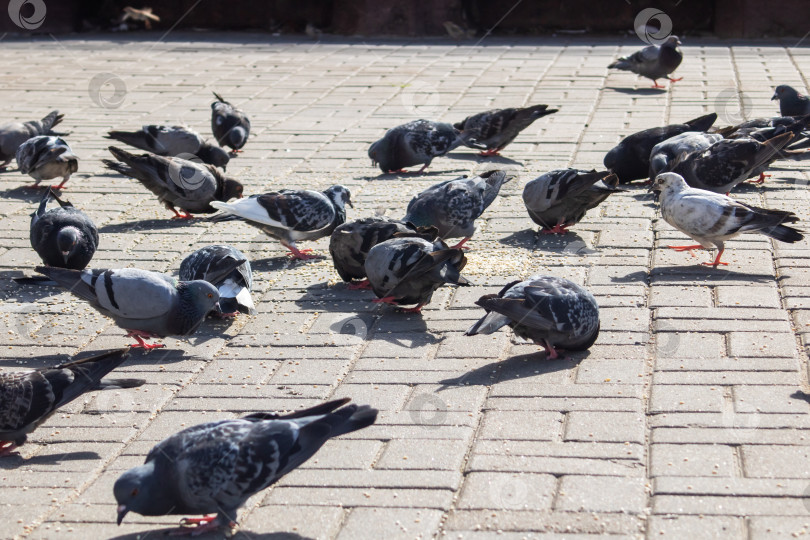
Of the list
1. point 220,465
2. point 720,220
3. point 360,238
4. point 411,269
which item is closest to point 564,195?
point 720,220

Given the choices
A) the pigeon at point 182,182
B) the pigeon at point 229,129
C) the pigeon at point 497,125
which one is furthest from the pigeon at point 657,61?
the pigeon at point 182,182

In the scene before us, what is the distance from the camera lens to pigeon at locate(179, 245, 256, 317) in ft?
18.0

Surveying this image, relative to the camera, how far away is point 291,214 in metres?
6.39

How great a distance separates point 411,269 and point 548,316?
93cm

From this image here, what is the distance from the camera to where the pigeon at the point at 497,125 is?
8.83 m

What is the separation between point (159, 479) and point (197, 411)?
1.03m

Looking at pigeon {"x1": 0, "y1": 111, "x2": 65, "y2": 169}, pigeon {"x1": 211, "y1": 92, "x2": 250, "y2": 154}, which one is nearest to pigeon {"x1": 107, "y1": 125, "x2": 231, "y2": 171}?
pigeon {"x1": 211, "y1": 92, "x2": 250, "y2": 154}

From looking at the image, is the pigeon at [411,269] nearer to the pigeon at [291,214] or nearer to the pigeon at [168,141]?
the pigeon at [291,214]

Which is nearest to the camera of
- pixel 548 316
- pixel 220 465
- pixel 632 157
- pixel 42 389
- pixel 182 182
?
pixel 220 465

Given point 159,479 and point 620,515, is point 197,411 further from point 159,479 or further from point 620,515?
point 620,515

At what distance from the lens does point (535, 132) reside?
9.79m

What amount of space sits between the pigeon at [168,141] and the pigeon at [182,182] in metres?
1.11

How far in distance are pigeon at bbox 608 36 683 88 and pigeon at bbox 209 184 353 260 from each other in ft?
19.7

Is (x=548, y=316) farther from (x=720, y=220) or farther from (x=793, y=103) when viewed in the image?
(x=793, y=103)
